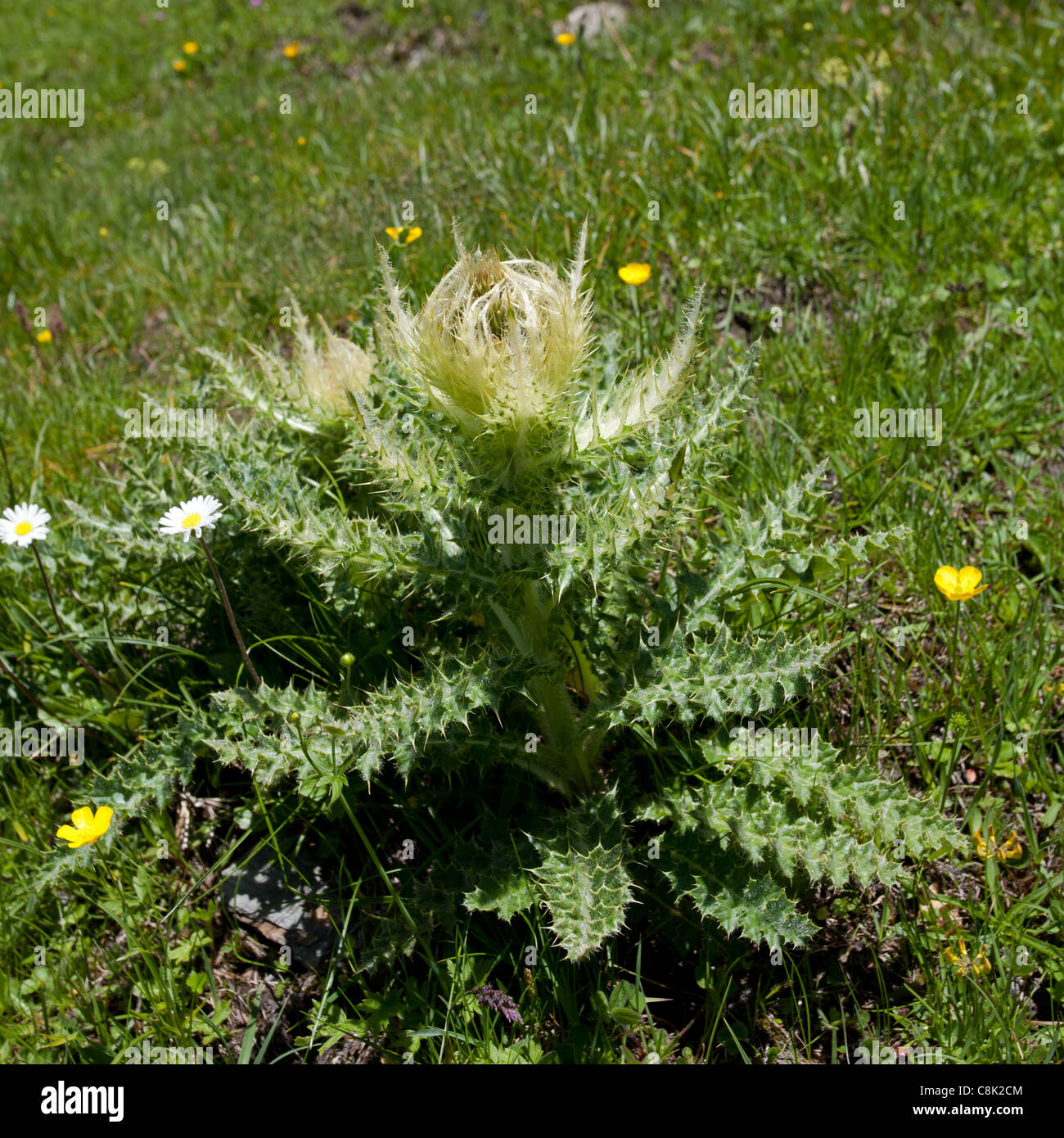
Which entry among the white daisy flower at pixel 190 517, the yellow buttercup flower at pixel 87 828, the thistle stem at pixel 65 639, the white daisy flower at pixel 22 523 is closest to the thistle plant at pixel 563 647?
the white daisy flower at pixel 190 517

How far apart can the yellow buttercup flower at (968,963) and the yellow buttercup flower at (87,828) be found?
2.07m

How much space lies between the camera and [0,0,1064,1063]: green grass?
2352mm

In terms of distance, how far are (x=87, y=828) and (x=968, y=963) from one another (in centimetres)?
217

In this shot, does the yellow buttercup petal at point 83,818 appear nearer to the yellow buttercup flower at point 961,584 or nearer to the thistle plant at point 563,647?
the thistle plant at point 563,647

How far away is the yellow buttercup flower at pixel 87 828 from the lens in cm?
228

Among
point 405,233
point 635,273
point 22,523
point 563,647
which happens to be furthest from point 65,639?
point 635,273

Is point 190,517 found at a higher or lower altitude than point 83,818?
higher

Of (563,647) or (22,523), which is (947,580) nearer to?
(563,647)

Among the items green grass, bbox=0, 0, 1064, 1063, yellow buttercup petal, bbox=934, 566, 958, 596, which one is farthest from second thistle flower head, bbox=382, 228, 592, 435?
yellow buttercup petal, bbox=934, 566, 958, 596

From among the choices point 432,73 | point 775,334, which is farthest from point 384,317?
A: point 432,73

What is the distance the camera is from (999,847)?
2518mm

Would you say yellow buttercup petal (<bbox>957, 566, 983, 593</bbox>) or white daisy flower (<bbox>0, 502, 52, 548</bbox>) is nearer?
yellow buttercup petal (<bbox>957, 566, 983, 593</bbox>)

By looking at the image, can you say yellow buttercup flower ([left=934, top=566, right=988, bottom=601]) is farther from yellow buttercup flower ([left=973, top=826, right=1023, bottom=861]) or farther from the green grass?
yellow buttercup flower ([left=973, top=826, right=1023, bottom=861])
